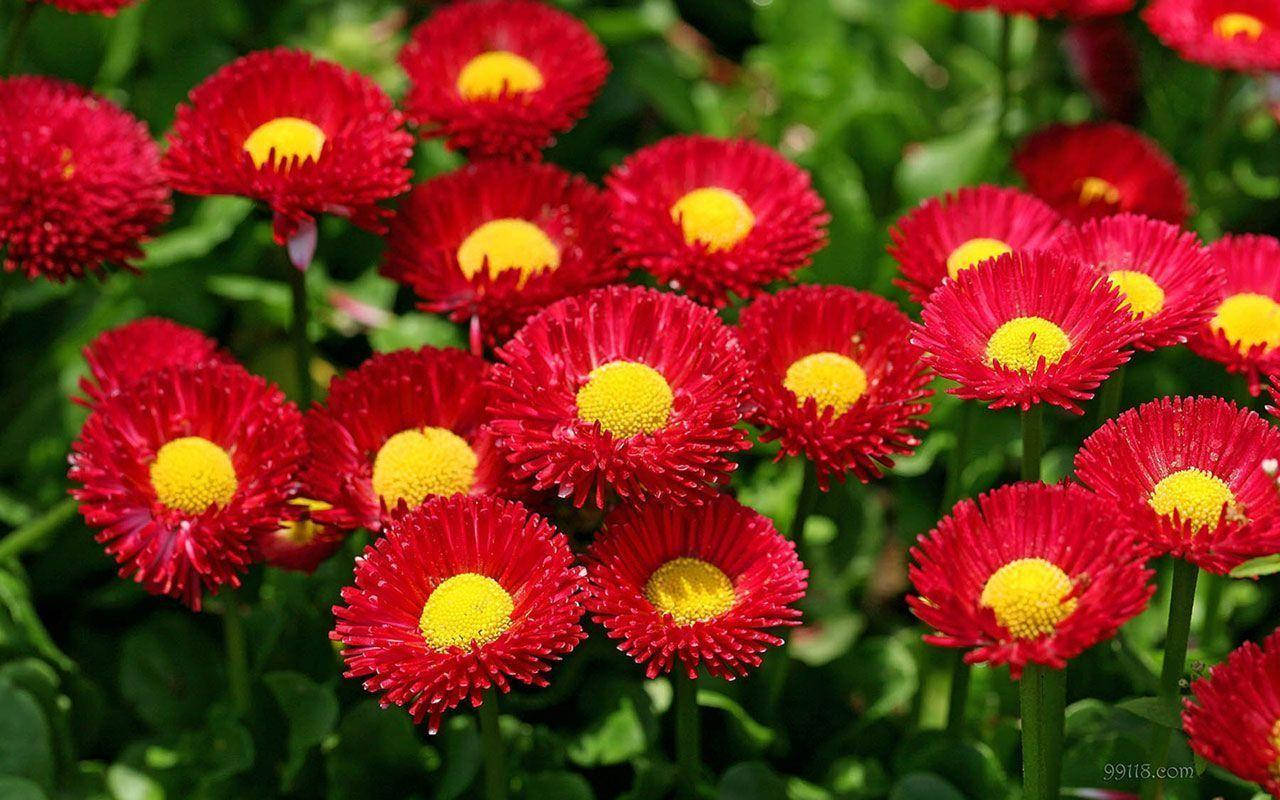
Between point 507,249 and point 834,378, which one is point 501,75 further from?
point 834,378

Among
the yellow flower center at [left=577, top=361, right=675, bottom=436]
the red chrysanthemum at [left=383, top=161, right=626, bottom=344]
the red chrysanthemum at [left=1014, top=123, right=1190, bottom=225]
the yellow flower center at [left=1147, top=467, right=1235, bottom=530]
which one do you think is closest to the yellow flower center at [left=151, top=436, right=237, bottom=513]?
the red chrysanthemum at [left=383, top=161, right=626, bottom=344]

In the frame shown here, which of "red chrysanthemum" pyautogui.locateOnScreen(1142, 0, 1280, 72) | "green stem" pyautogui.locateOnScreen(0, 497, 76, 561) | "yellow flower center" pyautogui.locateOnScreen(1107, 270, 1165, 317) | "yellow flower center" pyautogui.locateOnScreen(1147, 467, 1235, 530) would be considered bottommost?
"yellow flower center" pyautogui.locateOnScreen(1147, 467, 1235, 530)

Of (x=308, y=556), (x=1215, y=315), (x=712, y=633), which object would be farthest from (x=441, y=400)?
(x=1215, y=315)

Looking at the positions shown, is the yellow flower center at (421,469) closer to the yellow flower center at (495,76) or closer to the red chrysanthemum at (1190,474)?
the yellow flower center at (495,76)

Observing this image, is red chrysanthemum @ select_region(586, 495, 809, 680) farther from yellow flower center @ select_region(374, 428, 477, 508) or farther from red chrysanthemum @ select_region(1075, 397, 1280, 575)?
red chrysanthemum @ select_region(1075, 397, 1280, 575)

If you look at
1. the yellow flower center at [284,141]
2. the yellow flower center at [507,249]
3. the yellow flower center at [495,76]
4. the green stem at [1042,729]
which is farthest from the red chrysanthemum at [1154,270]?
the yellow flower center at [284,141]

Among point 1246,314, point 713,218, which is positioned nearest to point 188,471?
point 713,218

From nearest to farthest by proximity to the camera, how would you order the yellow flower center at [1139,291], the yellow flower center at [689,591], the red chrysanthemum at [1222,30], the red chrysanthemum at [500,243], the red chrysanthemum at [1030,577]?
1. the red chrysanthemum at [1030,577]
2. the yellow flower center at [689,591]
3. the yellow flower center at [1139,291]
4. the red chrysanthemum at [500,243]
5. the red chrysanthemum at [1222,30]
